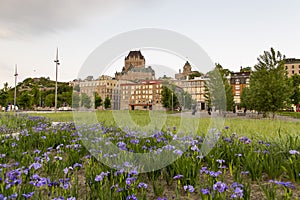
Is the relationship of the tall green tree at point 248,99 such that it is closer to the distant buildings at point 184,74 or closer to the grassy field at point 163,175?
the distant buildings at point 184,74

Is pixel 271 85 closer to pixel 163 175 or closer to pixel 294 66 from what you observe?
pixel 163 175

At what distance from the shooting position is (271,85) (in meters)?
21.2

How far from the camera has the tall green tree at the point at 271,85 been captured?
69.4ft

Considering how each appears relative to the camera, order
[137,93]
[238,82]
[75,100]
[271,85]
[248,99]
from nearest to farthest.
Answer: [75,100] → [137,93] → [271,85] → [248,99] → [238,82]

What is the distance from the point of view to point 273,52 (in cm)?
2245

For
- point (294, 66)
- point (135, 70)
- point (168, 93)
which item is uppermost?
point (294, 66)

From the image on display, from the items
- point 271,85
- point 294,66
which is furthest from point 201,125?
point 294,66

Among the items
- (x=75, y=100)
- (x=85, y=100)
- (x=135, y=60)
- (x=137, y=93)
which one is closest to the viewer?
(x=135, y=60)

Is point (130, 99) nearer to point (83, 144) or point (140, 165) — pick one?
point (83, 144)

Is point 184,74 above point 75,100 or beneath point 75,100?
above

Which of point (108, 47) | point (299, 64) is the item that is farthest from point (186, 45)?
point (299, 64)

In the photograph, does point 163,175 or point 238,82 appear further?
point 238,82

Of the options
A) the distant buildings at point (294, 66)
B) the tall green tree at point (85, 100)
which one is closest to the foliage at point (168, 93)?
the tall green tree at point (85, 100)

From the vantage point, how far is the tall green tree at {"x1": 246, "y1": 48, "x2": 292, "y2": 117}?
69.4ft
